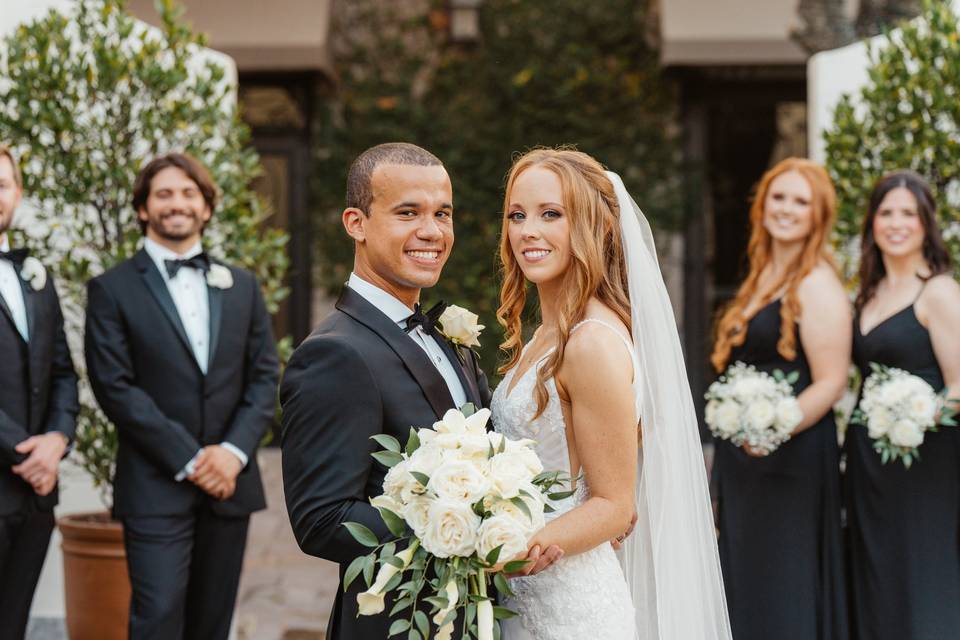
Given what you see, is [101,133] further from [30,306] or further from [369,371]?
[369,371]

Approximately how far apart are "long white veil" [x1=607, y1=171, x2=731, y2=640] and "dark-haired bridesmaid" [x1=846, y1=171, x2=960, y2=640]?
5.40 ft

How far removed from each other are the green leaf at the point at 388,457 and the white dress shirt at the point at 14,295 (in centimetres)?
240

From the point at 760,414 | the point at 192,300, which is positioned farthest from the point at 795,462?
the point at 192,300

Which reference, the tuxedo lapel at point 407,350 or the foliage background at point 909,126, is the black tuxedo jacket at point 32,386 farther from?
the foliage background at point 909,126

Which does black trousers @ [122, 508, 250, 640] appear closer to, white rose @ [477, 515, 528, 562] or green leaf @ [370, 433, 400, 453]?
green leaf @ [370, 433, 400, 453]

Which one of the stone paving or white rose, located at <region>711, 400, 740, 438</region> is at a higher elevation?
white rose, located at <region>711, 400, 740, 438</region>

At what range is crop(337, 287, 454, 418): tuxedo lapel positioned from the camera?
8.14 feet

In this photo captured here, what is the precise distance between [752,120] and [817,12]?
2.39m

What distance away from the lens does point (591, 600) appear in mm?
2668

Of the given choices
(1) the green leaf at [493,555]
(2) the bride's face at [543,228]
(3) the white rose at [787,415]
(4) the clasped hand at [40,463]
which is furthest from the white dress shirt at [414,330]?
(3) the white rose at [787,415]

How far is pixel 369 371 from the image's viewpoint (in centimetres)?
238

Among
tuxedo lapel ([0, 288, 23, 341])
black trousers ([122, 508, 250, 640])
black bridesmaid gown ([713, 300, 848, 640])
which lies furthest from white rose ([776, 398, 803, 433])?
tuxedo lapel ([0, 288, 23, 341])

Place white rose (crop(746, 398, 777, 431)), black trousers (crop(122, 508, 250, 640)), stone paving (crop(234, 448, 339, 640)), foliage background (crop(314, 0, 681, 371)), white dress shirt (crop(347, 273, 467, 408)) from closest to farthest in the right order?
white dress shirt (crop(347, 273, 467, 408)), black trousers (crop(122, 508, 250, 640)), white rose (crop(746, 398, 777, 431)), stone paving (crop(234, 448, 339, 640)), foliage background (crop(314, 0, 681, 371))

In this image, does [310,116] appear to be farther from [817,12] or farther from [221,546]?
[221,546]
